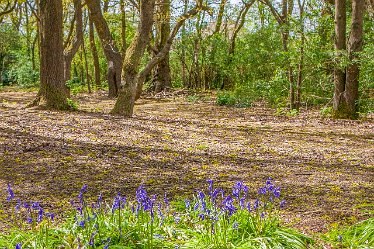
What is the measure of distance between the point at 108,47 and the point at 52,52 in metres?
6.95

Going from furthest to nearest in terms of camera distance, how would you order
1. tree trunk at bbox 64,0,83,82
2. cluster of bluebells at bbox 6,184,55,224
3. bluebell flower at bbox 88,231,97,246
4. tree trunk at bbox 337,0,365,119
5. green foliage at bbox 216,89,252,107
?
tree trunk at bbox 64,0,83,82, green foliage at bbox 216,89,252,107, tree trunk at bbox 337,0,365,119, cluster of bluebells at bbox 6,184,55,224, bluebell flower at bbox 88,231,97,246

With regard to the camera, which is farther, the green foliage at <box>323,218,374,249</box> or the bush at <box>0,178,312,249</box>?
the green foliage at <box>323,218,374,249</box>

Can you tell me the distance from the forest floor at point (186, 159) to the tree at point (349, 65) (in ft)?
3.00

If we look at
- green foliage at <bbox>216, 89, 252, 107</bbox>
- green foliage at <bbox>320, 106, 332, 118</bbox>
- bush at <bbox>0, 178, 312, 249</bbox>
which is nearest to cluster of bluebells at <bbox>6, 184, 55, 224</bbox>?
bush at <bbox>0, 178, 312, 249</bbox>

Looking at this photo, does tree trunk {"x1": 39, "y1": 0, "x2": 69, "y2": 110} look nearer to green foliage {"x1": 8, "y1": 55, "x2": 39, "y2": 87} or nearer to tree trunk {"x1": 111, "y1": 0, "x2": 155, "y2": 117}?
tree trunk {"x1": 111, "y1": 0, "x2": 155, "y2": 117}

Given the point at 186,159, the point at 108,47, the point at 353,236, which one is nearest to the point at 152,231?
the point at 353,236

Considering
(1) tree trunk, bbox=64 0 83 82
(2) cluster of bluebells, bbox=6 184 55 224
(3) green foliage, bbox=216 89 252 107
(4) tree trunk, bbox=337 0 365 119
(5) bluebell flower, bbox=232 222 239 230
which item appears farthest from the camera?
(1) tree trunk, bbox=64 0 83 82

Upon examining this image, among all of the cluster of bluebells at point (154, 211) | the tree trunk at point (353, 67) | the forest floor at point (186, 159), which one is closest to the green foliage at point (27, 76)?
the forest floor at point (186, 159)

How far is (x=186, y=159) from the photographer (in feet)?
20.9

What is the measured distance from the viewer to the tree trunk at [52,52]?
9773 mm

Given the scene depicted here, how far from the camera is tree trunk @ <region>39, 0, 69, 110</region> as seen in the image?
977cm

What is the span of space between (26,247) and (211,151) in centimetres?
413

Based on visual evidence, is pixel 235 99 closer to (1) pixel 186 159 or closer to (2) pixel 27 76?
A: (1) pixel 186 159

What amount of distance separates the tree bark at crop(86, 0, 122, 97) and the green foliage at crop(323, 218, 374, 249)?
38.7 ft
